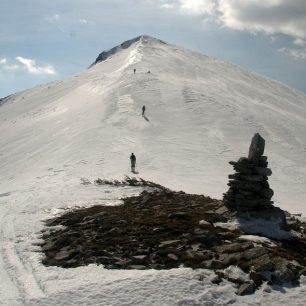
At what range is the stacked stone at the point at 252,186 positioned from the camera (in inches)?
762

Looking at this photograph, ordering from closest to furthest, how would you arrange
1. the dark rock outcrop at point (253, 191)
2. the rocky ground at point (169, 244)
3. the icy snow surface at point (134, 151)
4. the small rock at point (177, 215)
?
the icy snow surface at point (134, 151) → the rocky ground at point (169, 244) → the dark rock outcrop at point (253, 191) → the small rock at point (177, 215)

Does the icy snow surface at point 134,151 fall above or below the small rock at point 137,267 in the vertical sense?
above

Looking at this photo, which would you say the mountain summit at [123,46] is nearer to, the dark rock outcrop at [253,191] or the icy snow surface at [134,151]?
the icy snow surface at [134,151]

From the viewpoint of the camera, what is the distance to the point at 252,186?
762 inches

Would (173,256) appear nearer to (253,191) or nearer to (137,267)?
(137,267)

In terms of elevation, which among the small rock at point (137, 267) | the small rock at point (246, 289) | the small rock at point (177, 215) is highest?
the small rock at point (177, 215)

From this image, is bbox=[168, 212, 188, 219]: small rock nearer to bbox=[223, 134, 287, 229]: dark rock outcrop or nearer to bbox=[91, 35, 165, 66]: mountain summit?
bbox=[223, 134, 287, 229]: dark rock outcrop

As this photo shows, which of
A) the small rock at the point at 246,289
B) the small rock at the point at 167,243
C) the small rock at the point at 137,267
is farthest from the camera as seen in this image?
the small rock at the point at 167,243

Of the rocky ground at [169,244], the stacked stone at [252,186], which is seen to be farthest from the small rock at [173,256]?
the stacked stone at [252,186]

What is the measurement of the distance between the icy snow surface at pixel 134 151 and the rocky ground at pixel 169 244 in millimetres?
587

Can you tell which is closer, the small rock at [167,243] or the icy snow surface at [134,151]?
the icy snow surface at [134,151]

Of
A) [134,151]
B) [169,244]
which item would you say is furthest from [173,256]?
[134,151]

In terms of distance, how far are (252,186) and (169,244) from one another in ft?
17.1

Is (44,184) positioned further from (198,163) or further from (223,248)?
(223,248)
